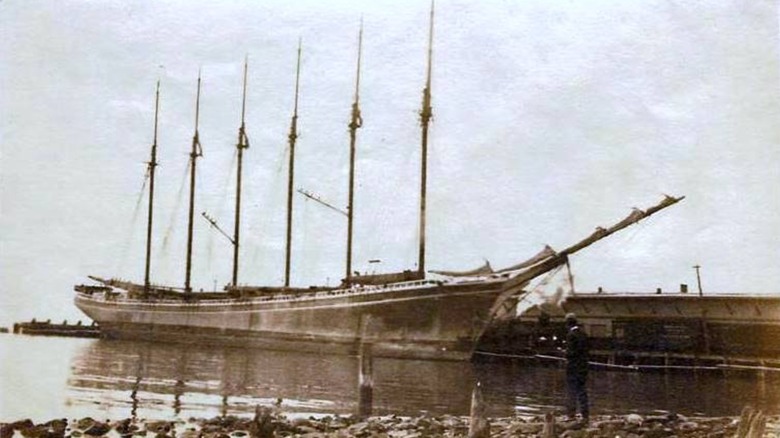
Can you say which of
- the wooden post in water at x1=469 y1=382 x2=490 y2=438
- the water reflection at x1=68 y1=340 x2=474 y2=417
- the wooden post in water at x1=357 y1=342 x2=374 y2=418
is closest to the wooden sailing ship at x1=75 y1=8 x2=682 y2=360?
the water reflection at x1=68 y1=340 x2=474 y2=417

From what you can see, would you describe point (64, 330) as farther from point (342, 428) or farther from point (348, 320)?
point (342, 428)

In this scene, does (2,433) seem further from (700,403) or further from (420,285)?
(420,285)

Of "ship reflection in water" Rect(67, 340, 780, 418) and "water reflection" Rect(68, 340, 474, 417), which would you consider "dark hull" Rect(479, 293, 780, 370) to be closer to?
"ship reflection in water" Rect(67, 340, 780, 418)

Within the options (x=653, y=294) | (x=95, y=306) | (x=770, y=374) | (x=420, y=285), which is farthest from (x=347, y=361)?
(x=95, y=306)

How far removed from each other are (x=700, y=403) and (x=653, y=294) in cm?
1411

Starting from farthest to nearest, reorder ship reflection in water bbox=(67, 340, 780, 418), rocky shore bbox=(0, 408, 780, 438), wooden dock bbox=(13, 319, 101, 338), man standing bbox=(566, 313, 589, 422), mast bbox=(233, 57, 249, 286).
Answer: wooden dock bbox=(13, 319, 101, 338) < mast bbox=(233, 57, 249, 286) < ship reflection in water bbox=(67, 340, 780, 418) < man standing bbox=(566, 313, 589, 422) < rocky shore bbox=(0, 408, 780, 438)

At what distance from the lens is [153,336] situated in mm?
48031

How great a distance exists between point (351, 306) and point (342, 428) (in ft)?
73.3

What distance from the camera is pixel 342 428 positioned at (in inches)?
484

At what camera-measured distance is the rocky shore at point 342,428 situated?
11234mm

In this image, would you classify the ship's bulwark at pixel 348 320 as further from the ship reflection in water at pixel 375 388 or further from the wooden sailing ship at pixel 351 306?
the ship reflection in water at pixel 375 388

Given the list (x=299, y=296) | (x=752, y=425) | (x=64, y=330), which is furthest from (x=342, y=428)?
(x=64, y=330)

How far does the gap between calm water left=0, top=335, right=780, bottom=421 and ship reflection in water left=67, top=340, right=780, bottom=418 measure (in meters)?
0.03

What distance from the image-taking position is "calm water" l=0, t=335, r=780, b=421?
50.2 ft
